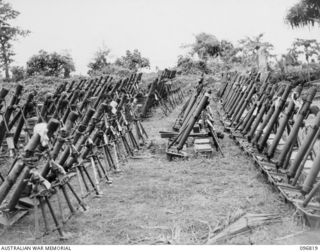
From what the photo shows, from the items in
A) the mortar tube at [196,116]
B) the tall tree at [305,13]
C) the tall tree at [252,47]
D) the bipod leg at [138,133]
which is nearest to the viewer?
the mortar tube at [196,116]

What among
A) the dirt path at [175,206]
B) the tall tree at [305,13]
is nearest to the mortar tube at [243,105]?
the dirt path at [175,206]

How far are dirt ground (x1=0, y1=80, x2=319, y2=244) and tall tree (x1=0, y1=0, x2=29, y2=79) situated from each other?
12.6ft

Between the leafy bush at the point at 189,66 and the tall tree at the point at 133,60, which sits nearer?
the tall tree at the point at 133,60

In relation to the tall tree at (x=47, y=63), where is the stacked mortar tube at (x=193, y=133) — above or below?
below

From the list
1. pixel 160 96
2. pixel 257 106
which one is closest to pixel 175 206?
pixel 257 106

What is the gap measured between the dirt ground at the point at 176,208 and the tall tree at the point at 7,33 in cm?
385

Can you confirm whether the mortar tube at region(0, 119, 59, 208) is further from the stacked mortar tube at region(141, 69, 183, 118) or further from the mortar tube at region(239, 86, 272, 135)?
the stacked mortar tube at region(141, 69, 183, 118)

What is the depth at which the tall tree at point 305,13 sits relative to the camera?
636 inches

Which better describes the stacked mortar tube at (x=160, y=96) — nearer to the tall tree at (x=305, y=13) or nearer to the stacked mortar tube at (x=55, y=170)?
the tall tree at (x=305, y=13)

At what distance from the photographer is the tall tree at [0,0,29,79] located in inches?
337

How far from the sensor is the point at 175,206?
250 inches

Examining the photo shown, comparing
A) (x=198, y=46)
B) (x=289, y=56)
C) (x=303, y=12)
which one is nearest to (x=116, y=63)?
(x=198, y=46)

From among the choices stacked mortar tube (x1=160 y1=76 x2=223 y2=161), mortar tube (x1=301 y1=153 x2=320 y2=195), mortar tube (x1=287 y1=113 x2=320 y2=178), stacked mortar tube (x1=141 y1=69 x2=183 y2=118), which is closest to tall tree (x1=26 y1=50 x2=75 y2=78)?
stacked mortar tube (x1=141 y1=69 x2=183 y2=118)

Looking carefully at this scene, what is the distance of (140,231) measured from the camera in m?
5.47
